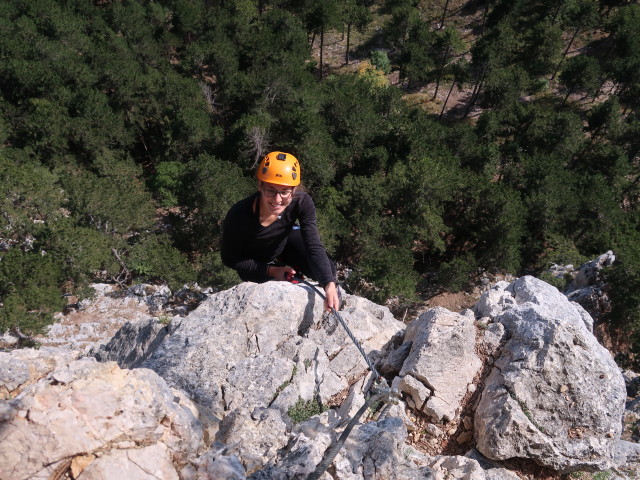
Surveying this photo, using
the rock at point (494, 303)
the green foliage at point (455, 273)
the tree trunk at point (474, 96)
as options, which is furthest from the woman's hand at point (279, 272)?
the tree trunk at point (474, 96)

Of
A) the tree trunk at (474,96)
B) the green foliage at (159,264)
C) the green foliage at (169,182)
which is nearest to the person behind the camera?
the green foliage at (159,264)

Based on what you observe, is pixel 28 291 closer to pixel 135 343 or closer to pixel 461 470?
pixel 135 343

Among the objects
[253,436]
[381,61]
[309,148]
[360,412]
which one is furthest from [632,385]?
[381,61]

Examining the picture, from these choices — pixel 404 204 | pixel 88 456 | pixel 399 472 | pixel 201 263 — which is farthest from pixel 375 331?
pixel 404 204

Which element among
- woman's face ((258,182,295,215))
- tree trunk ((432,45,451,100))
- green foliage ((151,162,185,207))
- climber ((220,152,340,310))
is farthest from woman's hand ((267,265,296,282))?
tree trunk ((432,45,451,100))

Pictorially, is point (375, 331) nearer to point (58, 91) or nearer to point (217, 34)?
point (58, 91)

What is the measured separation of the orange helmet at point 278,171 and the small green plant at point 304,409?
9.86 ft

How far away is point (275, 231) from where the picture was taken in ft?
18.8

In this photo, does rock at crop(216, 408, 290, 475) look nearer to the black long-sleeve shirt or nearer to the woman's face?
the black long-sleeve shirt

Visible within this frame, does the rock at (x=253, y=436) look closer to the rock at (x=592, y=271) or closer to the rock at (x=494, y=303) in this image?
the rock at (x=494, y=303)

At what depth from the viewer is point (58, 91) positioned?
3334cm

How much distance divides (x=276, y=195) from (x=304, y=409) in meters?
2.96

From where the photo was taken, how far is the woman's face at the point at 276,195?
198 inches

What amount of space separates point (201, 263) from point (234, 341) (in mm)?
18530
